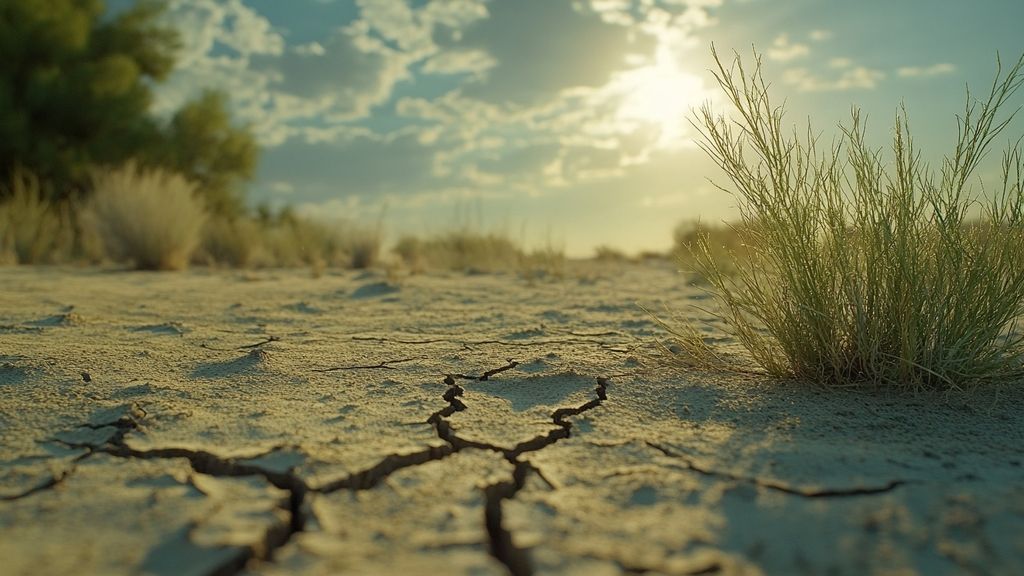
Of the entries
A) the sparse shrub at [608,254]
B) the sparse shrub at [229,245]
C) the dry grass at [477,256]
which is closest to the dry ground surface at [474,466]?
the dry grass at [477,256]

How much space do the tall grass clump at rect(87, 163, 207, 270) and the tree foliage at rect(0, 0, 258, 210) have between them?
527 centimetres

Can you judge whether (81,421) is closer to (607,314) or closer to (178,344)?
(178,344)

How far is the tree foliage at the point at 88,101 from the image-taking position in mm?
11898

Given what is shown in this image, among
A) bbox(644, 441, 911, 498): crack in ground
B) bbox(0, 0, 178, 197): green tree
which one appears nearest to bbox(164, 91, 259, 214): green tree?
bbox(0, 0, 178, 197): green tree

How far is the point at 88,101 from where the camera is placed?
12.4m

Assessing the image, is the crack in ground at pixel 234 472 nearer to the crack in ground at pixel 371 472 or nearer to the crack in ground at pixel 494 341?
the crack in ground at pixel 371 472

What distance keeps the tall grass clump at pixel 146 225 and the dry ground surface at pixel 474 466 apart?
4.45 m

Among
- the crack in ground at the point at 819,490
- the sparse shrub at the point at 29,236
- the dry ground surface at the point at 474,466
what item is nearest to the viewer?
the dry ground surface at the point at 474,466

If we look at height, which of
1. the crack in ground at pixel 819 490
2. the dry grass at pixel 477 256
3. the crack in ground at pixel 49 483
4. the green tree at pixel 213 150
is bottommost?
the crack in ground at pixel 49 483

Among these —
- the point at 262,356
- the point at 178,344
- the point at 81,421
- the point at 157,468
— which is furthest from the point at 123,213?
the point at 157,468

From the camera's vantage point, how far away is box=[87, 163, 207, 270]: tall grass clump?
714 cm

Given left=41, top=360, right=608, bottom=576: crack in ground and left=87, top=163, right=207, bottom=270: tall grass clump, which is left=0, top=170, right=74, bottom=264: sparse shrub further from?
left=41, top=360, right=608, bottom=576: crack in ground

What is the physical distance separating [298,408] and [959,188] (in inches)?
84.7

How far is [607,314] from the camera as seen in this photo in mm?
4172
